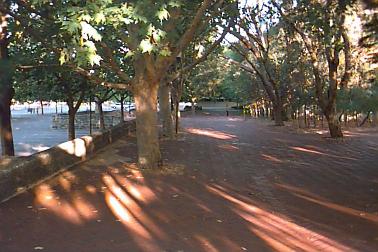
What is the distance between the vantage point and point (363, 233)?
655cm

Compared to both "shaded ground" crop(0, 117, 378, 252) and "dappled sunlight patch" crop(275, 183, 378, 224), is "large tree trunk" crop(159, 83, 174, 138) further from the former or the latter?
"dappled sunlight patch" crop(275, 183, 378, 224)

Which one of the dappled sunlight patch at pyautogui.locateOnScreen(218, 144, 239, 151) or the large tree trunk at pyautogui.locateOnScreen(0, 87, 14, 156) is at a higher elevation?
the large tree trunk at pyautogui.locateOnScreen(0, 87, 14, 156)

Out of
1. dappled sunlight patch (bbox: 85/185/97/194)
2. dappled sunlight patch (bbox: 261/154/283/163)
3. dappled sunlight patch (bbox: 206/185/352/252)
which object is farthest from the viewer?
dappled sunlight patch (bbox: 261/154/283/163)

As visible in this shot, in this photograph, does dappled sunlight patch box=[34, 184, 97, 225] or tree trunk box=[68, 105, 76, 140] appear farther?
tree trunk box=[68, 105, 76, 140]

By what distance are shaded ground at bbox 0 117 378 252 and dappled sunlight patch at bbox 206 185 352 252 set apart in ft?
0.04

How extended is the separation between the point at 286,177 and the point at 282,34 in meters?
21.7

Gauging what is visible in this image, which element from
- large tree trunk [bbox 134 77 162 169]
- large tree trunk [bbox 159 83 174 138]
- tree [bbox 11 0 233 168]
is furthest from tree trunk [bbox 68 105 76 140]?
large tree trunk [bbox 134 77 162 169]

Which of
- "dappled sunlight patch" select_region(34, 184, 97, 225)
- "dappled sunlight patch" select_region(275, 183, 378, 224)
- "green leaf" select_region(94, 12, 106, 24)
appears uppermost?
"green leaf" select_region(94, 12, 106, 24)

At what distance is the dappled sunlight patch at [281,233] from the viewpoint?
19.4 feet

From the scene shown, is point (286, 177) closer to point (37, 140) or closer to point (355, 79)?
point (37, 140)

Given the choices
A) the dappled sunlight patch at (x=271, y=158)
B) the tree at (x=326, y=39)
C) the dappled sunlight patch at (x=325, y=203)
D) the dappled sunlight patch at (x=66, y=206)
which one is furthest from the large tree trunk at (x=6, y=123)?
the tree at (x=326, y=39)

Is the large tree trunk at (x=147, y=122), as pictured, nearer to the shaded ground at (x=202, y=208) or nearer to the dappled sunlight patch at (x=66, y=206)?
the shaded ground at (x=202, y=208)

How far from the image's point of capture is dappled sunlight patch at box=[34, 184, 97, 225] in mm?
7191

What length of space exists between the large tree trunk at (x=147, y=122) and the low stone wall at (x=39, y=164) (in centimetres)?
183
